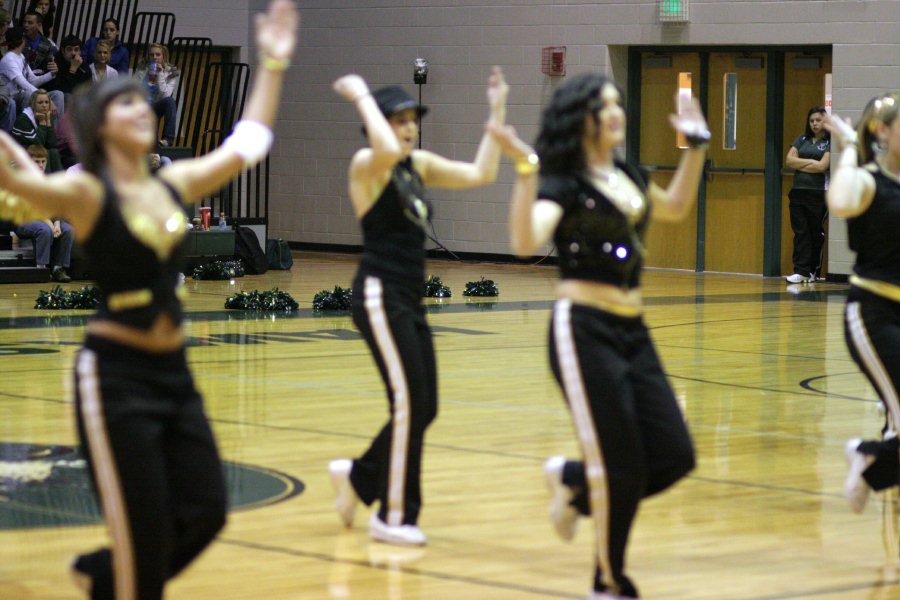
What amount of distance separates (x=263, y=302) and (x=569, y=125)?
9.57 meters

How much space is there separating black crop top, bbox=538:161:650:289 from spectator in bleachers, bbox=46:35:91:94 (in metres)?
14.4

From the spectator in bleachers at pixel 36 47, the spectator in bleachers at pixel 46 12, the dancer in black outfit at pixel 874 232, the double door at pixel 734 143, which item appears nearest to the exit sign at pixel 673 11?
the double door at pixel 734 143

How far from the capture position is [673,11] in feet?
59.5

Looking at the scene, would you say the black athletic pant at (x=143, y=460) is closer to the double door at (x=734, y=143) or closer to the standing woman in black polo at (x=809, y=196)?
the standing woman in black polo at (x=809, y=196)

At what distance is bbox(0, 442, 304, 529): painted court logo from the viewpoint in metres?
5.97

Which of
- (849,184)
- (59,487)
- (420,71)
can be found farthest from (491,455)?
(420,71)

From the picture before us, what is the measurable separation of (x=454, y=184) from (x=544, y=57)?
13646 mm

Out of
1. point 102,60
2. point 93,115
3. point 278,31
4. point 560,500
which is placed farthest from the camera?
point 102,60

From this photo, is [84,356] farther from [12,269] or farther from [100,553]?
[12,269]

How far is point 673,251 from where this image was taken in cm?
1906

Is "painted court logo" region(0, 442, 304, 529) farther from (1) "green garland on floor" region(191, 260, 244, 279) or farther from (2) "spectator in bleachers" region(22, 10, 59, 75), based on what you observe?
(2) "spectator in bleachers" region(22, 10, 59, 75)

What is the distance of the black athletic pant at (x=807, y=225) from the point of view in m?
17.1

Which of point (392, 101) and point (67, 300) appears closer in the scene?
point (392, 101)

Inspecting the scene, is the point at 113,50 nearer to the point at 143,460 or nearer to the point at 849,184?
the point at 849,184
